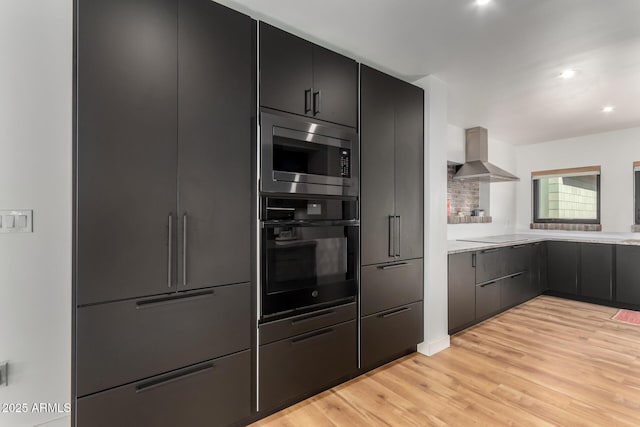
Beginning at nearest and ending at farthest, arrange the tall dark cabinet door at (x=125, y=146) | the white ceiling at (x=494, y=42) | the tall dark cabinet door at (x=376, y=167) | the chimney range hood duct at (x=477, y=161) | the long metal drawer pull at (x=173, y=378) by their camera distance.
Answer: the tall dark cabinet door at (x=125, y=146)
the long metal drawer pull at (x=173, y=378)
the white ceiling at (x=494, y=42)
the tall dark cabinet door at (x=376, y=167)
the chimney range hood duct at (x=477, y=161)

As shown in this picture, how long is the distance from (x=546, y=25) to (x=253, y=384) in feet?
9.66

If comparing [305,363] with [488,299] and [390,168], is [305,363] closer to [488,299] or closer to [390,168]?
[390,168]

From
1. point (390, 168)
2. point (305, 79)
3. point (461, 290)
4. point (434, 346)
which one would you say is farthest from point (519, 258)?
point (305, 79)

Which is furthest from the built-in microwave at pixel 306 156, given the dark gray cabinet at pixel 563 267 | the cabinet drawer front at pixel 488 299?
the dark gray cabinet at pixel 563 267

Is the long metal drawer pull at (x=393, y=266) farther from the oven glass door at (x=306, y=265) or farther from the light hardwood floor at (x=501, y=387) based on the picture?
the light hardwood floor at (x=501, y=387)

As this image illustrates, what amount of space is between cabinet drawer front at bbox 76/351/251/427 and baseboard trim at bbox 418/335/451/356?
5.72 ft

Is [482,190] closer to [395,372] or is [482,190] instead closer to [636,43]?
[636,43]

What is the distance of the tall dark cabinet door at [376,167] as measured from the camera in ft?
7.95

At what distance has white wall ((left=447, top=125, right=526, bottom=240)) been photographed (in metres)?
4.46

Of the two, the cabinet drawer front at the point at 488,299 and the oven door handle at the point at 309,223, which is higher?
the oven door handle at the point at 309,223

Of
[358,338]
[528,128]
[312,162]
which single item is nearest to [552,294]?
[528,128]

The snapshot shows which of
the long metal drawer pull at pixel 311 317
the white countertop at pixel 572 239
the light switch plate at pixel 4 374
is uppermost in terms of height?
the white countertop at pixel 572 239

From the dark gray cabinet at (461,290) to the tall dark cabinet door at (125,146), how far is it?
→ 267 centimetres

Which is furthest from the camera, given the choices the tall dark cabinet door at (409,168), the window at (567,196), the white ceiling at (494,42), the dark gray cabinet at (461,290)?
the window at (567,196)
